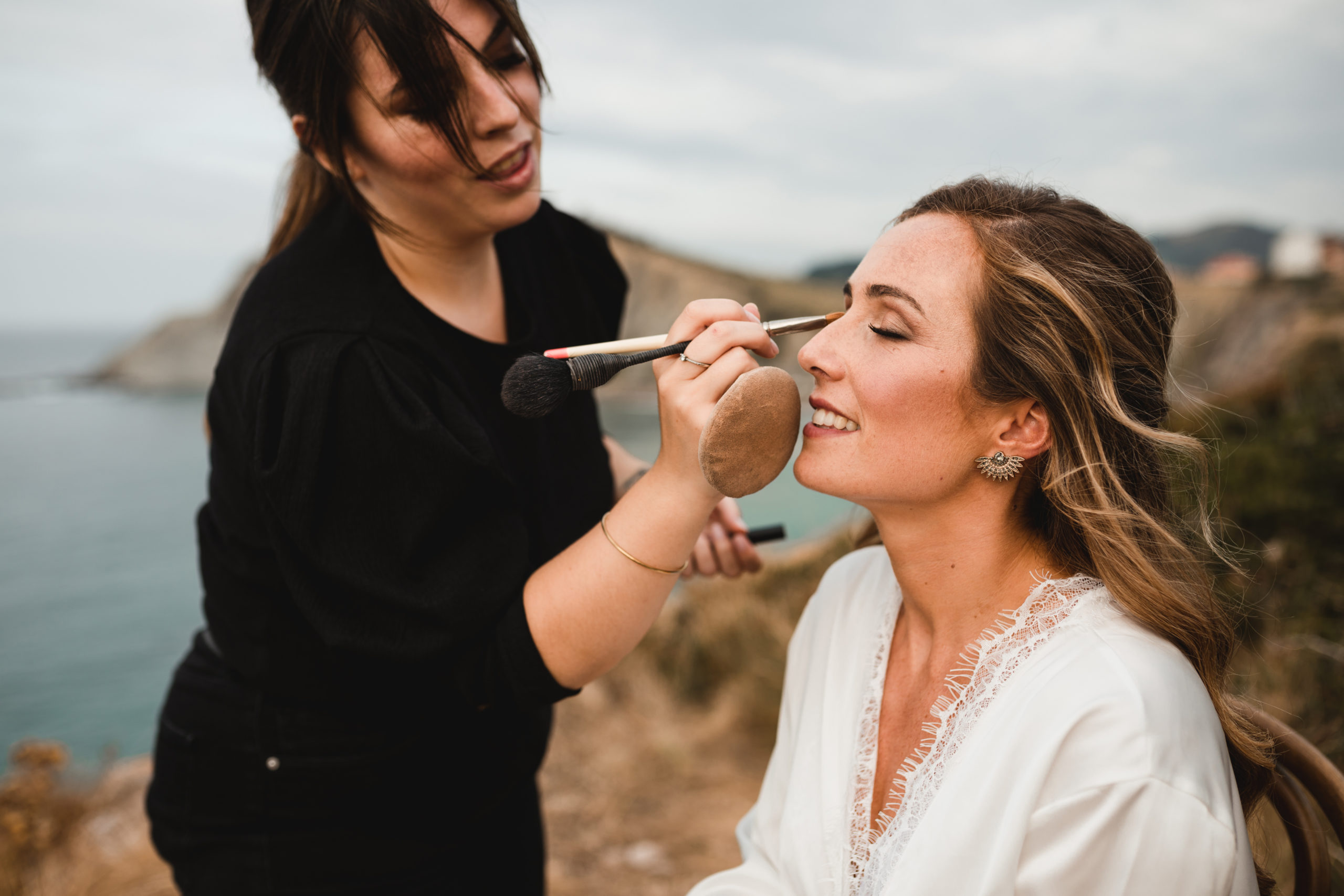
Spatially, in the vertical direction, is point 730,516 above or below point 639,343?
below

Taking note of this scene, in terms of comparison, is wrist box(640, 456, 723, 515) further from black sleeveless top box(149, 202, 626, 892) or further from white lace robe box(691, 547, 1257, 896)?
white lace robe box(691, 547, 1257, 896)

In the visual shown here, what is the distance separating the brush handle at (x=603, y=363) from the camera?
1.25 m

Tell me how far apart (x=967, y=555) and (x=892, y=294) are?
1.62 ft

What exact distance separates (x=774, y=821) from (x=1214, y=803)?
30.3 inches

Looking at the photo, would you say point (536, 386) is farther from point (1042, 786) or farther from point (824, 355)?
point (1042, 786)

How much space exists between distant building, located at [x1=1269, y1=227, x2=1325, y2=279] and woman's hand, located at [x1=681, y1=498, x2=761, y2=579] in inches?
439

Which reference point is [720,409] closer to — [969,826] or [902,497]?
[902,497]

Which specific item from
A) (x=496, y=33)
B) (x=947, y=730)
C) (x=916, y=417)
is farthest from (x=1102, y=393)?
(x=496, y=33)

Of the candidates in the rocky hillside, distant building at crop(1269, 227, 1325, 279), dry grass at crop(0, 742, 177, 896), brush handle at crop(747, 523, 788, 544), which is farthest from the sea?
distant building at crop(1269, 227, 1325, 279)

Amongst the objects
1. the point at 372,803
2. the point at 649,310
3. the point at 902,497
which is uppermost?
the point at 902,497

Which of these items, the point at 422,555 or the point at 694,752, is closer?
the point at 422,555

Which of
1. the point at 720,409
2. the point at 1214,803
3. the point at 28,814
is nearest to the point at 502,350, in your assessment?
the point at 720,409

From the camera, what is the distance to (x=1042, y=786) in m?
1.16

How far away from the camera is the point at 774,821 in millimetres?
1606
